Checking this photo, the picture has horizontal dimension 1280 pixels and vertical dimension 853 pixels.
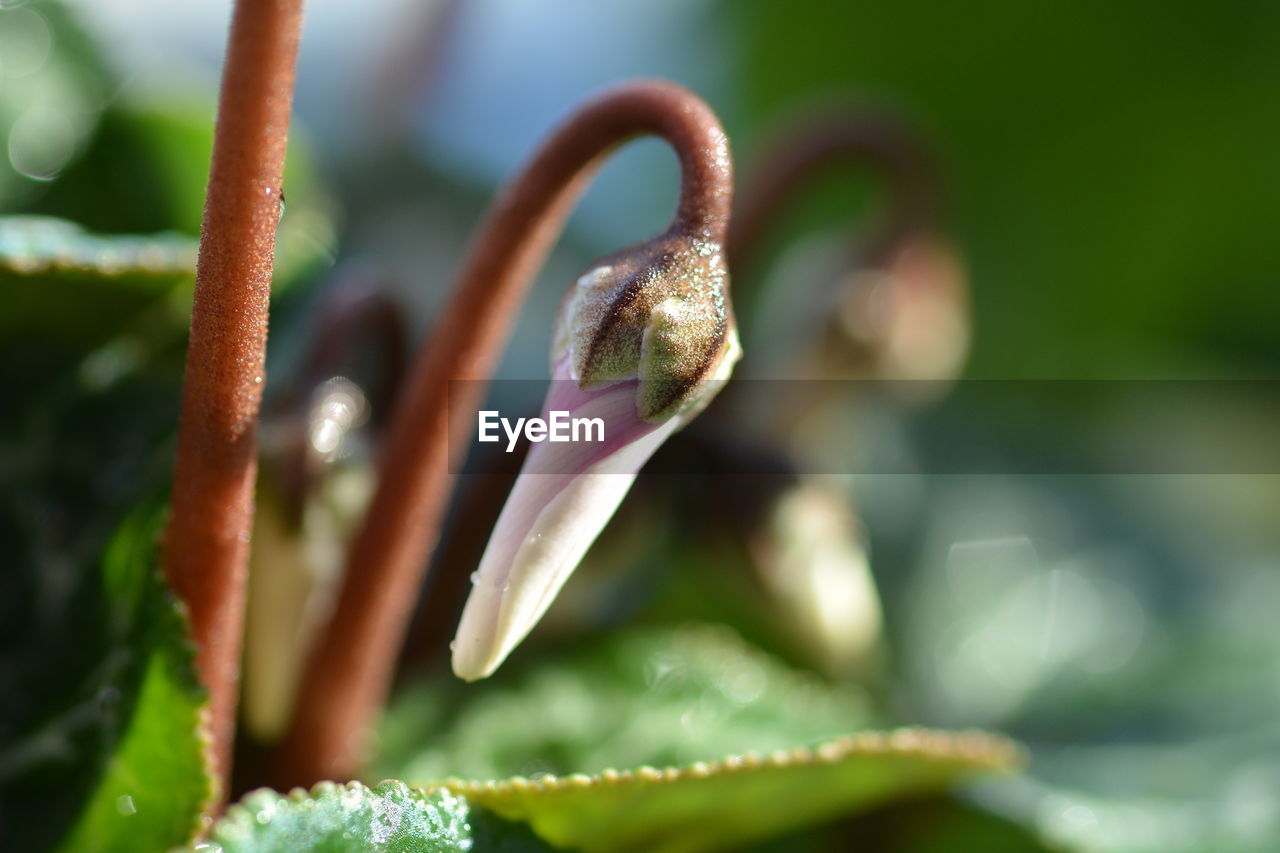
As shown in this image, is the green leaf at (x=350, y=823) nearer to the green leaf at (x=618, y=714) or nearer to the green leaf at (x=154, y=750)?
the green leaf at (x=154, y=750)

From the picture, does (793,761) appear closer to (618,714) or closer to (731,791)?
(731,791)

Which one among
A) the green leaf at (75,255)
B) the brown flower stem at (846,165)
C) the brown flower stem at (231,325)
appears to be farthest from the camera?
the brown flower stem at (846,165)

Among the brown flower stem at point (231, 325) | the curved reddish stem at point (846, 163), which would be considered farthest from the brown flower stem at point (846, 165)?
the brown flower stem at point (231, 325)

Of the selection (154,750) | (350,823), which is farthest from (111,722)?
(350,823)

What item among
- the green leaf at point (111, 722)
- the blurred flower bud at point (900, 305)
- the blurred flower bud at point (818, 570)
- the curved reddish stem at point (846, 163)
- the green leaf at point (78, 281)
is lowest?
the green leaf at point (111, 722)

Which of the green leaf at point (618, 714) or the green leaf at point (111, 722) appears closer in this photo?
the green leaf at point (111, 722)

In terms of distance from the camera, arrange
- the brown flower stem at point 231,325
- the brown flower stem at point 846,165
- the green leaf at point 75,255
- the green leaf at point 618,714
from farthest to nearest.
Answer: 1. the brown flower stem at point 846,165
2. the green leaf at point 618,714
3. the green leaf at point 75,255
4. the brown flower stem at point 231,325
